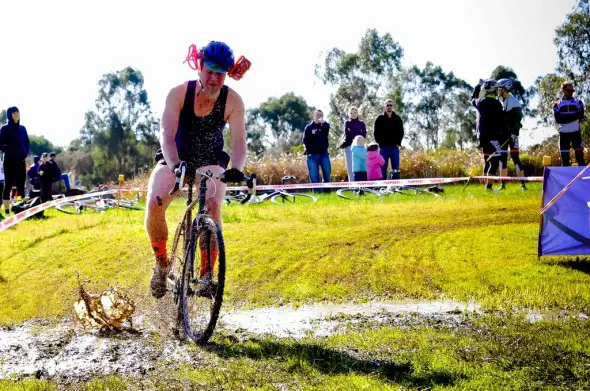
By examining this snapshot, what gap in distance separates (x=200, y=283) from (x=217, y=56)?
1.78 metres

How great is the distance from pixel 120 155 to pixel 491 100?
62282mm

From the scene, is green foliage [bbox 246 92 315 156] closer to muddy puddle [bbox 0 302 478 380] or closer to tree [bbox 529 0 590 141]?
tree [bbox 529 0 590 141]

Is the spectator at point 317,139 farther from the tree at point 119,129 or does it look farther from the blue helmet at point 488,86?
the tree at point 119,129

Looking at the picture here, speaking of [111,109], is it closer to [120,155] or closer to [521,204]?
[120,155]

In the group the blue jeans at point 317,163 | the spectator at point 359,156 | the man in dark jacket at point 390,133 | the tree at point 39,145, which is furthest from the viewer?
the tree at point 39,145

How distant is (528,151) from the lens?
24719 millimetres

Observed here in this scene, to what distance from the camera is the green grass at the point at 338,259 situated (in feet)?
25.6

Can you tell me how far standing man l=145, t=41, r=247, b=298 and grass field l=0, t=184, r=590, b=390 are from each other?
1.16ft

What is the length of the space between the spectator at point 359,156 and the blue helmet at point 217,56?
41.4 feet

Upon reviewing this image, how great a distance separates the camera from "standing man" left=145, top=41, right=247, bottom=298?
18.9 feet

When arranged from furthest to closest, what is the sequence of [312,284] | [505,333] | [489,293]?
1. [312,284]
2. [489,293]
3. [505,333]

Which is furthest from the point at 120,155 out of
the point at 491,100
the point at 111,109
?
the point at 491,100

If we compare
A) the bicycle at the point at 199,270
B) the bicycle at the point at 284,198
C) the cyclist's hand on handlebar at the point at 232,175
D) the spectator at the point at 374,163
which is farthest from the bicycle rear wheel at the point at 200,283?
the spectator at the point at 374,163

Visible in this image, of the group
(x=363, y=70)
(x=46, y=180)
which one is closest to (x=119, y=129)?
(x=363, y=70)
